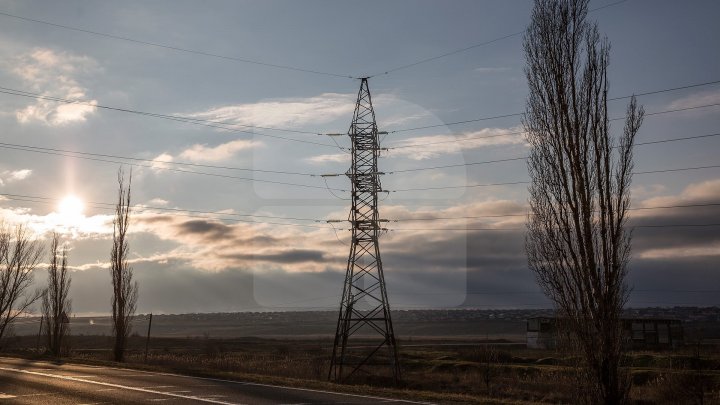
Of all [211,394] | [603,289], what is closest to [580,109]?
[603,289]

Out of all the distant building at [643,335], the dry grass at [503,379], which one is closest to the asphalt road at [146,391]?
the dry grass at [503,379]

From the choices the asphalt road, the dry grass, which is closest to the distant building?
the dry grass

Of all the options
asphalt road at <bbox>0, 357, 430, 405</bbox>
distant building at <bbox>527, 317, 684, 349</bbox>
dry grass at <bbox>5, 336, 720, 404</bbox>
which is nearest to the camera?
asphalt road at <bbox>0, 357, 430, 405</bbox>

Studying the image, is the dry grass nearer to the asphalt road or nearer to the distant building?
the asphalt road

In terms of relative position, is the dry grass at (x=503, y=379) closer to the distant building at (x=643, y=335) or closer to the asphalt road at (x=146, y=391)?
the asphalt road at (x=146, y=391)

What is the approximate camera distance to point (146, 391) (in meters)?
19.8

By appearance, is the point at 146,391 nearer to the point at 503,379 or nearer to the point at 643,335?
the point at 503,379

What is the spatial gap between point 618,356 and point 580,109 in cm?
742

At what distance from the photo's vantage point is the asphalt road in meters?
17.6

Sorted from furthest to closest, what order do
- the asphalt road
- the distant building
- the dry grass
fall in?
the distant building < the dry grass < the asphalt road

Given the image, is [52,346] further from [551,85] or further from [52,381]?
[551,85]

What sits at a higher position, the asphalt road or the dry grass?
the asphalt road

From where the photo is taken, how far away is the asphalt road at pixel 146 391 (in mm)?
17641

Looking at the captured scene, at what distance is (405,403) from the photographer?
16.9 meters
